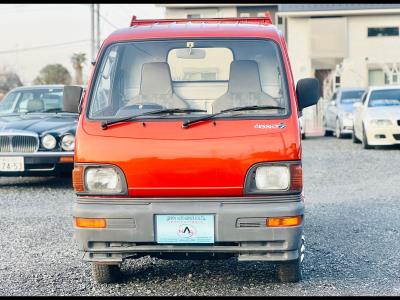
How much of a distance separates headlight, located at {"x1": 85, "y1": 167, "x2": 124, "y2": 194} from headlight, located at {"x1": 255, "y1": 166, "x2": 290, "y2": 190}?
3.11 ft

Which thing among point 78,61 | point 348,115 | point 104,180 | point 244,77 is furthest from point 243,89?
point 78,61

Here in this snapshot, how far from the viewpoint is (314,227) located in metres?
7.61

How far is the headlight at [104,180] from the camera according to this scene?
4863mm

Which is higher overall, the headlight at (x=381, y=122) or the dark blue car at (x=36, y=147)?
the dark blue car at (x=36, y=147)

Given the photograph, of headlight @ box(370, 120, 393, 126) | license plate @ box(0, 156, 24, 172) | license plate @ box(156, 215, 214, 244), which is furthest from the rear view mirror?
headlight @ box(370, 120, 393, 126)

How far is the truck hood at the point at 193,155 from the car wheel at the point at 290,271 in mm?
750

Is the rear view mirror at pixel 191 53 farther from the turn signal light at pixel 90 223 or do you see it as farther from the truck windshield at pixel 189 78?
the turn signal light at pixel 90 223

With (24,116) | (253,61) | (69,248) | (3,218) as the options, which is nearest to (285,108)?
(253,61)

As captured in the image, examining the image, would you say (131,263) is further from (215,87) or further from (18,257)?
(215,87)

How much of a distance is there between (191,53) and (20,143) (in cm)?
523

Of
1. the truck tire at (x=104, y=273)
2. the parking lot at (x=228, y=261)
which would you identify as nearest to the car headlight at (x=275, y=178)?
the parking lot at (x=228, y=261)

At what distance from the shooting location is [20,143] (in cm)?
1012

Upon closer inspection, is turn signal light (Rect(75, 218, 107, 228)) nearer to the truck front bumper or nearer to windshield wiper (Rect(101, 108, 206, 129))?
the truck front bumper

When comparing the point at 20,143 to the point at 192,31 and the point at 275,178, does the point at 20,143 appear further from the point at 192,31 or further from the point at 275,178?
the point at 275,178
